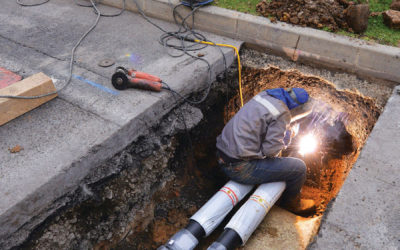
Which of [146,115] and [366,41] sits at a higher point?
[366,41]

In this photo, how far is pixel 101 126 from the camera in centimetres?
304

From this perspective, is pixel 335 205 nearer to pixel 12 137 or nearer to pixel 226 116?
pixel 226 116

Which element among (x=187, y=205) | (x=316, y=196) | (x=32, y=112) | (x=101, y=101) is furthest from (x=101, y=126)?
(x=316, y=196)

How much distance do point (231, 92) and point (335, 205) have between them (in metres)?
2.52

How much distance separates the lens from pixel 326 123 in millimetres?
4531

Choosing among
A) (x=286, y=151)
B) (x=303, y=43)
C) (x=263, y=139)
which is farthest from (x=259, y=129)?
(x=303, y=43)

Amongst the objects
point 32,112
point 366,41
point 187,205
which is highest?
point 366,41

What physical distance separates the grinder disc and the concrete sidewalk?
8 cm

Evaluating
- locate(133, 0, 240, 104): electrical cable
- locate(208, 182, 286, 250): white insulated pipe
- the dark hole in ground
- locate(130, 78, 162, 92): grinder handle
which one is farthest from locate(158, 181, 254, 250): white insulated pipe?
locate(130, 78, 162, 92): grinder handle

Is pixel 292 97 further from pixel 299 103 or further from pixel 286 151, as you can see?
pixel 286 151

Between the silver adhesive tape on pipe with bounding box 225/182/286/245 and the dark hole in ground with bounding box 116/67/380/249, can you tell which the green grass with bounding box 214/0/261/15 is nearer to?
the dark hole in ground with bounding box 116/67/380/249

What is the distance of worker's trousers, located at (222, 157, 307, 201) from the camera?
3518 mm

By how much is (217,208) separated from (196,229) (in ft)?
1.10

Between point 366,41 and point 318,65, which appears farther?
point 318,65
